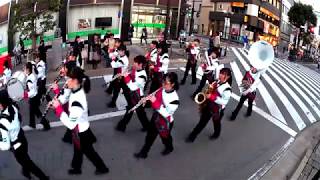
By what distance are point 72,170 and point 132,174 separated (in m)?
1.05

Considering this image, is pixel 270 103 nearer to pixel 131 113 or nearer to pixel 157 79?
pixel 157 79

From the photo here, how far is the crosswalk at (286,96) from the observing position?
12.1 metres

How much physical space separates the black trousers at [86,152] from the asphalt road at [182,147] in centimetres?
21

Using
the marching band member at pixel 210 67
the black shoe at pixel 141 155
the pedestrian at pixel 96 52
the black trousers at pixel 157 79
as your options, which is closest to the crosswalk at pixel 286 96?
the marching band member at pixel 210 67

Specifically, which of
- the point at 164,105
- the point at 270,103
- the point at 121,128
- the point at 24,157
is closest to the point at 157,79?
the point at 121,128

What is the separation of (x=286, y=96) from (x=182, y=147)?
7.48 metres

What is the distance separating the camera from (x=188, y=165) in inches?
309

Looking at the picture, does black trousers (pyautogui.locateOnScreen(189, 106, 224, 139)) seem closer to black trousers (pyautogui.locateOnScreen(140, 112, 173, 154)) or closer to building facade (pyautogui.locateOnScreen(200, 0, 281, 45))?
black trousers (pyautogui.locateOnScreen(140, 112, 173, 154))

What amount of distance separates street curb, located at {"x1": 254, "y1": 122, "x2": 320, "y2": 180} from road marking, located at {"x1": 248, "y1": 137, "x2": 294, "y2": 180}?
56mm

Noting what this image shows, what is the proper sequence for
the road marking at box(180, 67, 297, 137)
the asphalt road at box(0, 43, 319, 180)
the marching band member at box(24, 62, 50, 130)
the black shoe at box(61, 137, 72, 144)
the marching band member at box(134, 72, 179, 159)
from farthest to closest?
the road marking at box(180, 67, 297, 137) → the marching band member at box(24, 62, 50, 130) → the black shoe at box(61, 137, 72, 144) → the asphalt road at box(0, 43, 319, 180) → the marching band member at box(134, 72, 179, 159)

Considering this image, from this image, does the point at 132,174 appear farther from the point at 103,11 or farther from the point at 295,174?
the point at 103,11

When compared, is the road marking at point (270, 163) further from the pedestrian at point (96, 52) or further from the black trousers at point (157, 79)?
the pedestrian at point (96, 52)

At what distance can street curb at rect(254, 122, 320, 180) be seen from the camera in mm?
7754

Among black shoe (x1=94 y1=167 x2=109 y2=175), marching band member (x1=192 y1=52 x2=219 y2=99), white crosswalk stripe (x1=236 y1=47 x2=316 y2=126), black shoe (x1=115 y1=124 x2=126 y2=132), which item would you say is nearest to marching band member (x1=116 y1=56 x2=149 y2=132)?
black shoe (x1=115 y1=124 x2=126 y2=132)
